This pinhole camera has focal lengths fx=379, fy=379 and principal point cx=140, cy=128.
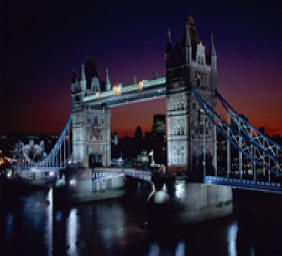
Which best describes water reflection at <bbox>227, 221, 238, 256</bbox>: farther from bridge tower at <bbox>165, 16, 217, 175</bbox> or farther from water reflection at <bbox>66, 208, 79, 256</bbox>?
water reflection at <bbox>66, 208, 79, 256</bbox>

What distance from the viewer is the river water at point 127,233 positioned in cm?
2575

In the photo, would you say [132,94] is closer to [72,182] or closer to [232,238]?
[72,182]

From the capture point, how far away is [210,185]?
3141 cm

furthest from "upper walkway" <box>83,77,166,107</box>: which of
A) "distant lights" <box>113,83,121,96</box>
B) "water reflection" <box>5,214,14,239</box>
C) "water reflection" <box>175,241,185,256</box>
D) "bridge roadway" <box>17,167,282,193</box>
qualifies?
"water reflection" <box>5,214,14,239</box>

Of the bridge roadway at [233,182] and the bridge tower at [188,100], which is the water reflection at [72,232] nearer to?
the bridge roadway at [233,182]

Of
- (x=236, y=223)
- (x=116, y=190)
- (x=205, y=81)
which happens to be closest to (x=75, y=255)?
(x=236, y=223)

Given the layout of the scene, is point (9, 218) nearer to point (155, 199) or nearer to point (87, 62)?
point (155, 199)

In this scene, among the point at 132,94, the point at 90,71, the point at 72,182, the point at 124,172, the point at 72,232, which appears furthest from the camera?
the point at 90,71

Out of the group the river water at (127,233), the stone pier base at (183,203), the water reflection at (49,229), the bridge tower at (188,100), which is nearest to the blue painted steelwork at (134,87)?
the bridge tower at (188,100)

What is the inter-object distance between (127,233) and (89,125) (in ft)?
71.4

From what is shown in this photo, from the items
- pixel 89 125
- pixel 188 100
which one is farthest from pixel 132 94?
pixel 89 125

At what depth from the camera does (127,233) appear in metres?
29.9

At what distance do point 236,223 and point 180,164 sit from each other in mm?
6715

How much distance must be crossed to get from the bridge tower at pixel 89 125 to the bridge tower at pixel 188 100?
56.7ft
